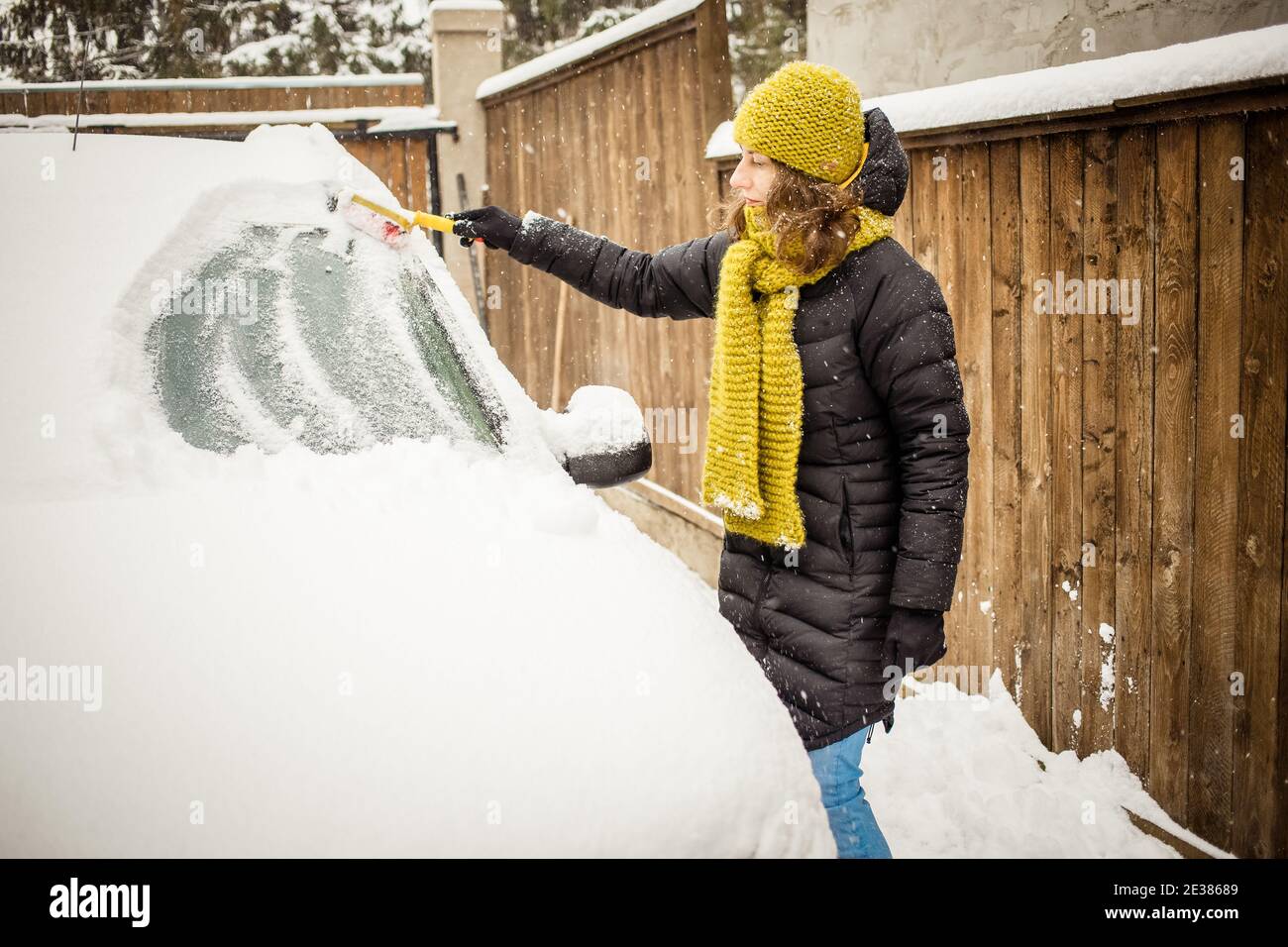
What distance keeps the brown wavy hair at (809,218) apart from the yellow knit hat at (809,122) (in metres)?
0.04

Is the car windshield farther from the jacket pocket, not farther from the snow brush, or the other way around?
the jacket pocket

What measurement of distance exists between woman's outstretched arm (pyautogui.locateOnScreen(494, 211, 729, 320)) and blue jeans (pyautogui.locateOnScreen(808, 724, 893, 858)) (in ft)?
3.56

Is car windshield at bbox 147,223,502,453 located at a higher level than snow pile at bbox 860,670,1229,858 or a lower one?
higher

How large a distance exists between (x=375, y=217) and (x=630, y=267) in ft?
2.05

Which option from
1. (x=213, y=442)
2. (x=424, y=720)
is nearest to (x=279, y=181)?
(x=213, y=442)

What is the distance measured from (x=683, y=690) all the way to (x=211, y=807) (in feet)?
2.36

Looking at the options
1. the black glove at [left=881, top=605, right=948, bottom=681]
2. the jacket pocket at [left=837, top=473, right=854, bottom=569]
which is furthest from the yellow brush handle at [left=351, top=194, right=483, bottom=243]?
the black glove at [left=881, top=605, right=948, bottom=681]

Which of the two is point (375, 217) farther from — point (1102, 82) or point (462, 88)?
point (462, 88)

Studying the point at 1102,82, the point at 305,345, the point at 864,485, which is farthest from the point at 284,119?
the point at 864,485

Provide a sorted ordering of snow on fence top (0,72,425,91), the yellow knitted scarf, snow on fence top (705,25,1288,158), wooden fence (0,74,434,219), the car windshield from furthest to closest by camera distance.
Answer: snow on fence top (0,72,425,91)
wooden fence (0,74,434,219)
snow on fence top (705,25,1288,158)
the yellow knitted scarf
the car windshield

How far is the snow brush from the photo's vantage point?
259 centimetres

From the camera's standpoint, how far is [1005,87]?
3234mm

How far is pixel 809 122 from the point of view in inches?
89.7
